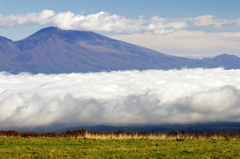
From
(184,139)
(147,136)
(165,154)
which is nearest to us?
(165,154)

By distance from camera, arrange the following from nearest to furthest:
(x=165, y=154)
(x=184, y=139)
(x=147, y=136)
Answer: (x=165, y=154) < (x=184, y=139) < (x=147, y=136)

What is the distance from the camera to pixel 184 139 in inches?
1911

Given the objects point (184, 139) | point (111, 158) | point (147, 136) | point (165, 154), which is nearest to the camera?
point (111, 158)

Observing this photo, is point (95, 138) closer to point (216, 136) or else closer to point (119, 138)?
point (119, 138)

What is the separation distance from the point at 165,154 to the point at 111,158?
5751 mm

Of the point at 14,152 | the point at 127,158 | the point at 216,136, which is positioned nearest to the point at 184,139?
the point at 216,136

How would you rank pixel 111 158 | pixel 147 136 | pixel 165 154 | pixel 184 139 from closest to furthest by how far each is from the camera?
pixel 111 158 → pixel 165 154 → pixel 184 139 → pixel 147 136

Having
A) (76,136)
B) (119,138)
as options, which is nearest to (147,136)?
(119,138)

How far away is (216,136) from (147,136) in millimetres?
10887

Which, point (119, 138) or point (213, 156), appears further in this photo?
point (119, 138)

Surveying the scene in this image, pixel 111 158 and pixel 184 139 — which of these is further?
pixel 184 139

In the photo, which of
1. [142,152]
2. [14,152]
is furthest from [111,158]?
[14,152]

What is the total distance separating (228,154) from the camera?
30.9m

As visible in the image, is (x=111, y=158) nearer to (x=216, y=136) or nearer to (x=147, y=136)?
(x=147, y=136)
